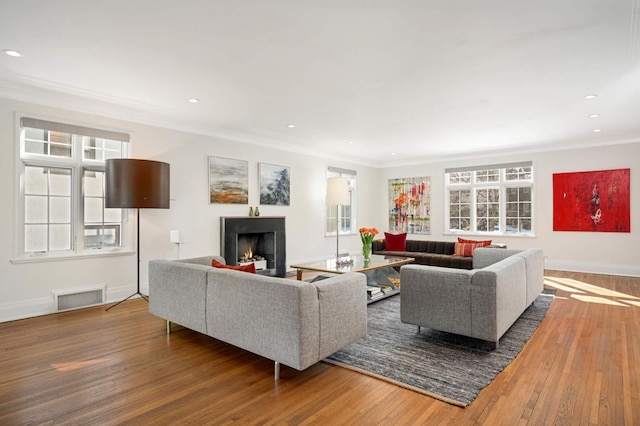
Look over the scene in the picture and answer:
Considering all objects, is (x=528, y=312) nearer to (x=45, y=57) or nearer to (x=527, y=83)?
(x=527, y=83)

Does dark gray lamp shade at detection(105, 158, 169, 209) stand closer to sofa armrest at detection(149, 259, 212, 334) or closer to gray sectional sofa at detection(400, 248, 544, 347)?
sofa armrest at detection(149, 259, 212, 334)

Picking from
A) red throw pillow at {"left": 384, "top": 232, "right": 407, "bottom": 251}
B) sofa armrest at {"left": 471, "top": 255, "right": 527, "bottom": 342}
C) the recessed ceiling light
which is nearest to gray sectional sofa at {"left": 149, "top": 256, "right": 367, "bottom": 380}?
sofa armrest at {"left": 471, "top": 255, "right": 527, "bottom": 342}

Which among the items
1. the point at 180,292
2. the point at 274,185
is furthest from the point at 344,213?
the point at 180,292

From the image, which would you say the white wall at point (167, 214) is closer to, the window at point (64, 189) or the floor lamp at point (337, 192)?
the window at point (64, 189)

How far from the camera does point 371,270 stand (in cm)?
483

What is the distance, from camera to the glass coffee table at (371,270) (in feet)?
14.6

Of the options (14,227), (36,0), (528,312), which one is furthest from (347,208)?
(36,0)

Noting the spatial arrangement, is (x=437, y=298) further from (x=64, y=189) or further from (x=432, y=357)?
(x=64, y=189)

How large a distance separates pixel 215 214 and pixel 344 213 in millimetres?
3678

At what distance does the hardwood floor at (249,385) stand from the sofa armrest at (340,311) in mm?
236

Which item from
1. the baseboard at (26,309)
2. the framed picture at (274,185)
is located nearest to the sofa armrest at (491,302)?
the framed picture at (274,185)

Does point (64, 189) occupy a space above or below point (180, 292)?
above

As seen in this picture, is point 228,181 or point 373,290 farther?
point 228,181

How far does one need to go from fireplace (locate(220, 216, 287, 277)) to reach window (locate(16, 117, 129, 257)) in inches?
62.0
